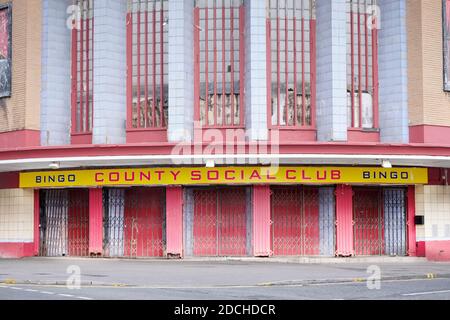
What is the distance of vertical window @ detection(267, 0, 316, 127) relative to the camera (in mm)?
33969

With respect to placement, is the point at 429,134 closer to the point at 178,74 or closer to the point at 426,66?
the point at 426,66

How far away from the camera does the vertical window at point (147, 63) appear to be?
34.3m

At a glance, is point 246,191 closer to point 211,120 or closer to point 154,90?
point 211,120

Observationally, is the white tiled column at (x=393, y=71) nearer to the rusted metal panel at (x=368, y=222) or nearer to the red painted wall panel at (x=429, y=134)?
the red painted wall panel at (x=429, y=134)

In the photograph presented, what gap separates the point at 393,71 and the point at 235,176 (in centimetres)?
793

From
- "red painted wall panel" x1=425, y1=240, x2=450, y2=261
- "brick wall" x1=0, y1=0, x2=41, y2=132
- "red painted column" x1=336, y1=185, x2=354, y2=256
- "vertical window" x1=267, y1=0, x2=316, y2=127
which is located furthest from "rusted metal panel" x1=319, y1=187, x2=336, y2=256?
"brick wall" x1=0, y1=0, x2=41, y2=132

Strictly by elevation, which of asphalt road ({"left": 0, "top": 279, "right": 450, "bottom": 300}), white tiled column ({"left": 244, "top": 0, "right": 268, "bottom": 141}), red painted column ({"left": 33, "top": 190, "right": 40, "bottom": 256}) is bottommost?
asphalt road ({"left": 0, "top": 279, "right": 450, "bottom": 300})

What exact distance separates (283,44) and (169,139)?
5.86 meters

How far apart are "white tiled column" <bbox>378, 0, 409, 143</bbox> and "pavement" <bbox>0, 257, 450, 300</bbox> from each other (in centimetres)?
562

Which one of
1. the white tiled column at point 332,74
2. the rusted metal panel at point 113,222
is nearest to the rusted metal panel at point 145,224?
the rusted metal panel at point 113,222

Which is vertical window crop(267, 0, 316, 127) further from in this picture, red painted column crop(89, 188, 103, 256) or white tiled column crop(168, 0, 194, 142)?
red painted column crop(89, 188, 103, 256)
